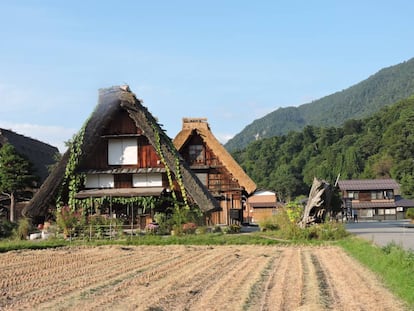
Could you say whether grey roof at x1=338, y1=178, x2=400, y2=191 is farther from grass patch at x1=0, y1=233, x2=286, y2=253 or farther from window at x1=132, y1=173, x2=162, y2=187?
grass patch at x1=0, y1=233, x2=286, y2=253

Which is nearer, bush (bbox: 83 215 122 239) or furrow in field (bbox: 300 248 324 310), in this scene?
furrow in field (bbox: 300 248 324 310)

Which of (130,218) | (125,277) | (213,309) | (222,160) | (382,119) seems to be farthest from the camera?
(382,119)

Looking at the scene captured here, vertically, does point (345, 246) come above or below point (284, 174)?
below

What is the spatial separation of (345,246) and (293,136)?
7296 cm

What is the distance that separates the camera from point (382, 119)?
7812 cm

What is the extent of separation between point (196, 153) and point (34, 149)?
465 inches

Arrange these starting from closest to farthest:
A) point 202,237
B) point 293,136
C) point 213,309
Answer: point 213,309 → point 202,237 → point 293,136

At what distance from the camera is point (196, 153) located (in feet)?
90.1

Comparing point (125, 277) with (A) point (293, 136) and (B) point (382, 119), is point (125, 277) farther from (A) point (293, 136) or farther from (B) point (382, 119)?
(A) point (293, 136)

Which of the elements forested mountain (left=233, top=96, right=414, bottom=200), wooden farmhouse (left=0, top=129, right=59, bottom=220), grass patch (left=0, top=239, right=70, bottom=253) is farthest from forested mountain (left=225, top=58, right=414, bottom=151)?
grass patch (left=0, top=239, right=70, bottom=253)

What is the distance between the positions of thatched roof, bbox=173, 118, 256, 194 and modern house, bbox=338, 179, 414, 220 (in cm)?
3019

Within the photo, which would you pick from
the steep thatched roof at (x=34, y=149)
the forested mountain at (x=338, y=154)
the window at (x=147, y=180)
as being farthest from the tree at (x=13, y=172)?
the forested mountain at (x=338, y=154)

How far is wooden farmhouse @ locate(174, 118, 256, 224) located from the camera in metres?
26.6

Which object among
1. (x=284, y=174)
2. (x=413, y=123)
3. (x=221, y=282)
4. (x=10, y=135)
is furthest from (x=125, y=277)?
(x=284, y=174)
